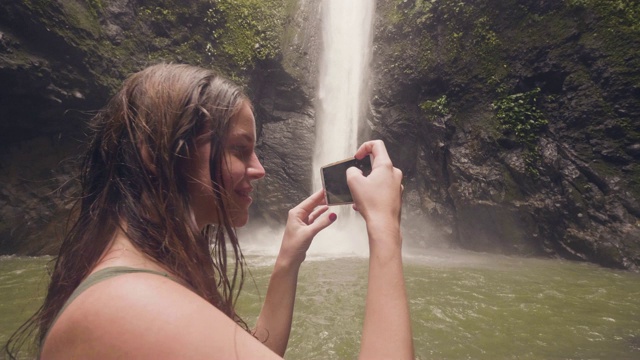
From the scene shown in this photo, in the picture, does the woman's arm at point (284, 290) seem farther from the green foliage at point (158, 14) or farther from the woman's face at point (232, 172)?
the green foliage at point (158, 14)

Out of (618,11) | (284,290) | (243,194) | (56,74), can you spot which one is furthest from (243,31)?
(243,194)

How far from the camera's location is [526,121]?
9.23 m

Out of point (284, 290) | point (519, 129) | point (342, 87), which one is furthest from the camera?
point (342, 87)

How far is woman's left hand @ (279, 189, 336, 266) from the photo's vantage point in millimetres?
1466

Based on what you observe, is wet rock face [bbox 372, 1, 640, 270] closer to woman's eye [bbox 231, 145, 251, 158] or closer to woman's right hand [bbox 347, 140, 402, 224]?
woman's right hand [bbox 347, 140, 402, 224]

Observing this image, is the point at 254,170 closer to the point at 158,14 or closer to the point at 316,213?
the point at 316,213

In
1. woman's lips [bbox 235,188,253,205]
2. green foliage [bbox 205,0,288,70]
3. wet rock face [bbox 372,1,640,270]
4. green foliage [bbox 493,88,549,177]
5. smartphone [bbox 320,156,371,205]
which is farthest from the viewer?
green foliage [bbox 205,0,288,70]

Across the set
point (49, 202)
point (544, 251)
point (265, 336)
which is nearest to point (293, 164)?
point (49, 202)

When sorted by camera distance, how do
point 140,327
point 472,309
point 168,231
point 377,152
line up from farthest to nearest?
point 472,309 < point 377,152 < point 168,231 < point 140,327

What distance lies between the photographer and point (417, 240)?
36.2 ft

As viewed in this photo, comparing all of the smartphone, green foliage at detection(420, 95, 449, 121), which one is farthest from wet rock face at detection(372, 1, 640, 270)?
the smartphone

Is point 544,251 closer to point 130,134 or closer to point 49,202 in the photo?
point 130,134

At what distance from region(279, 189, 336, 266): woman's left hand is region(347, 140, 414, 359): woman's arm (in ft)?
1.17

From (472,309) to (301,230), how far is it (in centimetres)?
342
